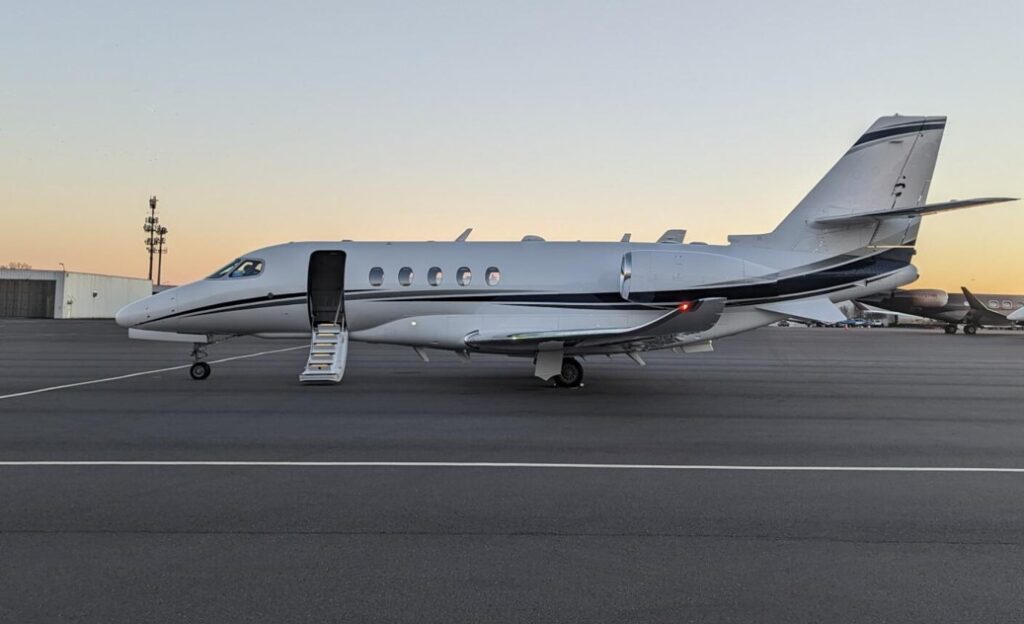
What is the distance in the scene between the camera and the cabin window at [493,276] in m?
16.1

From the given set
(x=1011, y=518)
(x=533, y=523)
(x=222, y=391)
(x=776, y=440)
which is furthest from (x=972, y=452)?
(x=222, y=391)

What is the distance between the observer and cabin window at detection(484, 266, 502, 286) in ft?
52.9

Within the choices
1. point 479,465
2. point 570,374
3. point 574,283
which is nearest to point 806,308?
point 574,283

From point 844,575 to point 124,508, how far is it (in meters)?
5.26

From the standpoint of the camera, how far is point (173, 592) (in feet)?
13.8

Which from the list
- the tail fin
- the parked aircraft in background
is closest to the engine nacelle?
the parked aircraft in background

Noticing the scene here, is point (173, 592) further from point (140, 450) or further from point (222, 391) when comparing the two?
point (222, 391)

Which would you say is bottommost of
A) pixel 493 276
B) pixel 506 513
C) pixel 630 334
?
pixel 506 513

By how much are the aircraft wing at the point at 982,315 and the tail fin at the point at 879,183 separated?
46.9 metres

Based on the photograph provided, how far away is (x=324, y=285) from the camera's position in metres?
17.0

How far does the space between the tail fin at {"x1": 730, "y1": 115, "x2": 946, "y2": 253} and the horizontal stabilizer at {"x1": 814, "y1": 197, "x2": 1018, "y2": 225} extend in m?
0.17

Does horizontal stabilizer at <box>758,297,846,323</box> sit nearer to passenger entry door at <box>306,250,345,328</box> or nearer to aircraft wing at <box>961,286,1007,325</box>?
passenger entry door at <box>306,250,345,328</box>

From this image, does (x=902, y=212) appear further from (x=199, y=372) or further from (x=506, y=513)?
(x=199, y=372)

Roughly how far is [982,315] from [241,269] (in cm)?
5722
